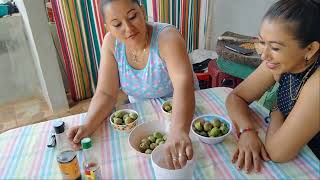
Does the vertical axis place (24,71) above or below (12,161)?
below

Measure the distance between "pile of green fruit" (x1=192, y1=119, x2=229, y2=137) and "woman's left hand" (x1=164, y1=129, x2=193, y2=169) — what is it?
0.09 meters

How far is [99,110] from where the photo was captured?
1253 mm

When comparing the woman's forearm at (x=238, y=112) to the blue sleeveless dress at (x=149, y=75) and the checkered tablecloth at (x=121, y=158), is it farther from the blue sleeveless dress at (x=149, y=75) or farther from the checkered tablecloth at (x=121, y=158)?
the blue sleeveless dress at (x=149, y=75)

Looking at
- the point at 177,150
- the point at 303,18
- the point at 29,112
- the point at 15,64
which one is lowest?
the point at 29,112

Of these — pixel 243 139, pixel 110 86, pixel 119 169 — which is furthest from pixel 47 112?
pixel 243 139

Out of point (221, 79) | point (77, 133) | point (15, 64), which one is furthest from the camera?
point (15, 64)

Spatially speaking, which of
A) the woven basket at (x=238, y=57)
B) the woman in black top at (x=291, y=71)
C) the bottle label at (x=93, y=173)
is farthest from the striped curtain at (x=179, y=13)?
the bottle label at (x=93, y=173)

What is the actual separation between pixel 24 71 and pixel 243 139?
8.39 ft

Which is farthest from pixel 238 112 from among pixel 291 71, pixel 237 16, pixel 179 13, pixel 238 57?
pixel 179 13

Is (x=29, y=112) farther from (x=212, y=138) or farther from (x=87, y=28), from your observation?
(x=212, y=138)

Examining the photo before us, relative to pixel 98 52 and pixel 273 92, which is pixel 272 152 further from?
pixel 98 52

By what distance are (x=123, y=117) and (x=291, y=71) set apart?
2.23ft

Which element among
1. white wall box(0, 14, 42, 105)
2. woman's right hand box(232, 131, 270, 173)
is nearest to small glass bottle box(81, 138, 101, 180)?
woman's right hand box(232, 131, 270, 173)

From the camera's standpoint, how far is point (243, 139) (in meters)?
1.02
